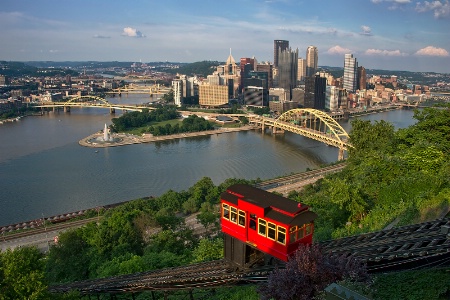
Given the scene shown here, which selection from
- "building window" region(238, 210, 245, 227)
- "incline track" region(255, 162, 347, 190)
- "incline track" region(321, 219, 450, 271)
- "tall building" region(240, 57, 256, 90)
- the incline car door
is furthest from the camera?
"tall building" region(240, 57, 256, 90)

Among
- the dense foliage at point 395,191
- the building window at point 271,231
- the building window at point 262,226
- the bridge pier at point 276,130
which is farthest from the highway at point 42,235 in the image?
the bridge pier at point 276,130

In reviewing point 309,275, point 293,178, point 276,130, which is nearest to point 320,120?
point 276,130

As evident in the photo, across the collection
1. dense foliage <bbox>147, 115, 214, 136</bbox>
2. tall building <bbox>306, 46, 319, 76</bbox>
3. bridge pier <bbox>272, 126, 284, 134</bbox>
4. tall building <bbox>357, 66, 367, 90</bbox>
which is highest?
tall building <bbox>306, 46, 319, 76</bbox>

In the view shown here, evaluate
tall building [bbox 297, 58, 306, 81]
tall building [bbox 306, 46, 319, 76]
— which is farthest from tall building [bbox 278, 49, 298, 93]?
tall building [bbox 306, 46, 319, 76]

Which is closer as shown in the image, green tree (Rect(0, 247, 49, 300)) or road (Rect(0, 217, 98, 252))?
green tree (Rect(0, 247, 49, 300))

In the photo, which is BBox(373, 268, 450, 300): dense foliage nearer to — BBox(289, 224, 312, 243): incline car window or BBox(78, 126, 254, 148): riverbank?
BBox(289, 224, 312, 243): incline car window

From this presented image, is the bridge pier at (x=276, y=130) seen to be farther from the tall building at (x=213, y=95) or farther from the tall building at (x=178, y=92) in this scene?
the tall building at (x=178, y=92)
